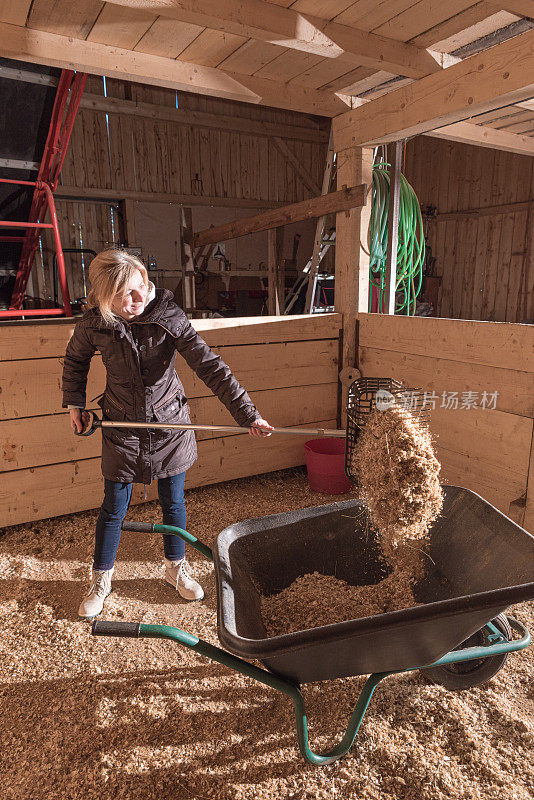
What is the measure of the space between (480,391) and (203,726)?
201 cm

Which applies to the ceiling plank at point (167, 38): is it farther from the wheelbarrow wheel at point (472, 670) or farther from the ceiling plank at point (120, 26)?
the wheelbarrow wheel at point (472, 670)

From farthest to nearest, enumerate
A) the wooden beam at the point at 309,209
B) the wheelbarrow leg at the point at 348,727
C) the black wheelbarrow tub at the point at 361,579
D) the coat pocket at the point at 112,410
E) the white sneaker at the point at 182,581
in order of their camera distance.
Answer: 1. the wooden beam at the point at 309,209
2. the white sneaker at the point at 182,581
3. the coat pocket at the point at 112,410
4. the wheelbarrow leg at the point at 348,727
5. the black wheelbarrow tub at the point at 361,579

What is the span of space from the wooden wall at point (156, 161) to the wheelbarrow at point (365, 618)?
6.54 metres

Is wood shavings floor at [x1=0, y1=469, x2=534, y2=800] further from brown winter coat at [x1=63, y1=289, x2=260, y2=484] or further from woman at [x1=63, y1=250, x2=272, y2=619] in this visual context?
brown winter coat at [x1=63, y1=289, x2=260, y2=484]

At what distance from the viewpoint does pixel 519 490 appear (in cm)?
251

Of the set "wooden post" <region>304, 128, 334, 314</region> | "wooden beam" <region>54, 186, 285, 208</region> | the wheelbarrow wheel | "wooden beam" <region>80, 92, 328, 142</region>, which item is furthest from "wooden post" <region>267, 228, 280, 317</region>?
"wooden beam" <region>80, 92, 328, 142</region>

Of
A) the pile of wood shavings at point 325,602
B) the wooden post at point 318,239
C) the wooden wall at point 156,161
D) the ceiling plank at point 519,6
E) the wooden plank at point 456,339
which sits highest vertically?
the wooden wall at point 156,161

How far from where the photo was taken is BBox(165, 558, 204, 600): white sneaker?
87.1 inches

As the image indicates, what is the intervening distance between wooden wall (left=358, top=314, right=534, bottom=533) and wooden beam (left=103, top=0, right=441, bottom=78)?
1312mm

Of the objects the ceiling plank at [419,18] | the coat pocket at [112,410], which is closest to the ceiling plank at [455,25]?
the ceiling plank at [419,18]

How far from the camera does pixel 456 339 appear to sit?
2.73m

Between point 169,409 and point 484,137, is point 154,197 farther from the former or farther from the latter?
point 169,409

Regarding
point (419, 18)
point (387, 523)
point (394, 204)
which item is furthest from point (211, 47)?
point (387, 523)

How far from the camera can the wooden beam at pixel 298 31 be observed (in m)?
2.03
